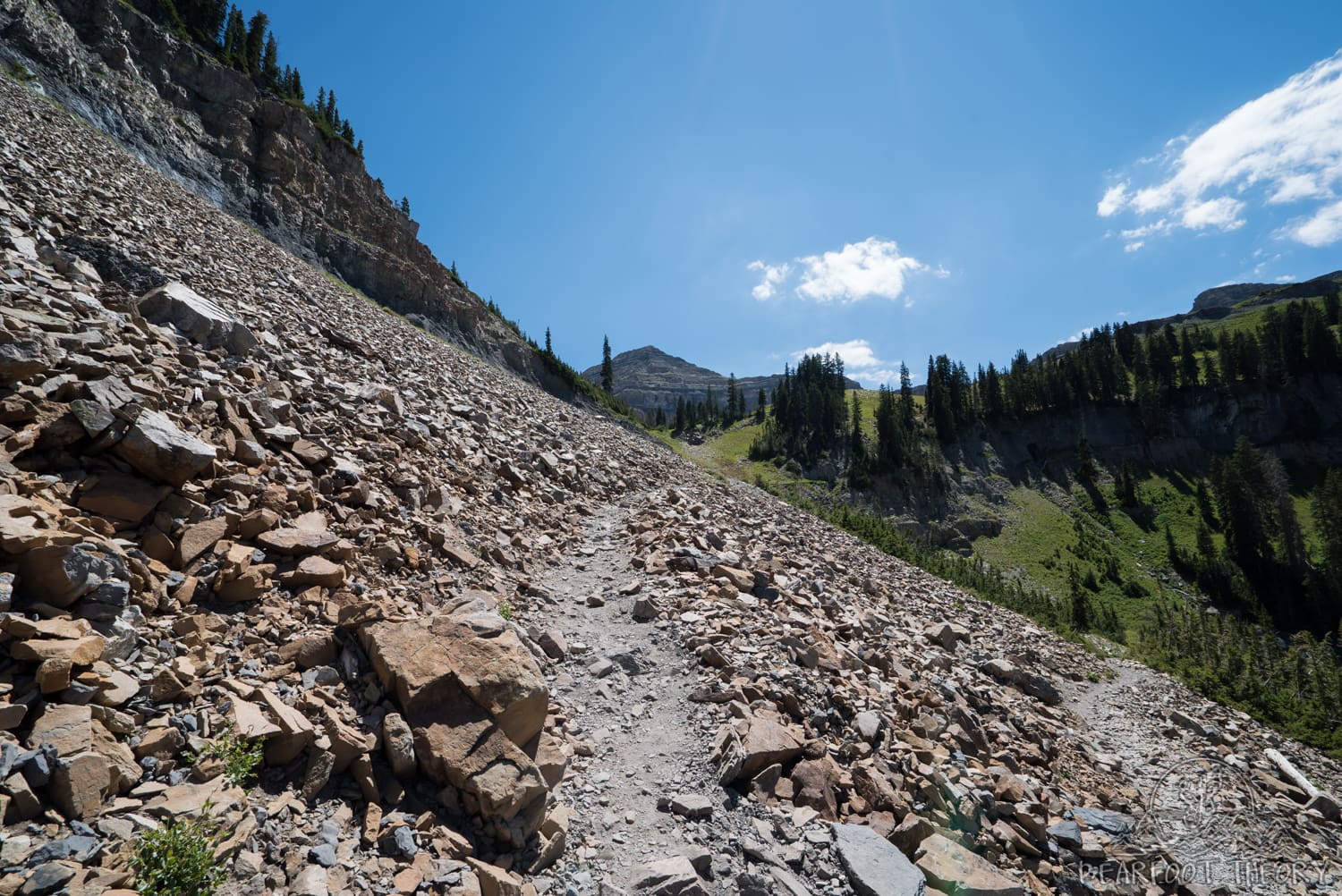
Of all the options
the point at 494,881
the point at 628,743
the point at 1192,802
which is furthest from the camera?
the point at 1192,802

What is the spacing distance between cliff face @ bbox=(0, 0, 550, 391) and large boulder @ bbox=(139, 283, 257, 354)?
3563cm

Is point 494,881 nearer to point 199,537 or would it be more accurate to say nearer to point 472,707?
point 472,707

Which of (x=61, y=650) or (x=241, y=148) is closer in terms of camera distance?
(x=61, y=650)

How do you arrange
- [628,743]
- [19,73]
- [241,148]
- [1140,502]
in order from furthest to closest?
1. [1140,502]
2. [241,148]
3. [19,73]
4. [628,743]

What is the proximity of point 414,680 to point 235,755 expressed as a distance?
171 centimetres

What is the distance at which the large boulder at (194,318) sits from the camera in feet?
34.9

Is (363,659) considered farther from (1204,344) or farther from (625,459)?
(1204,344)

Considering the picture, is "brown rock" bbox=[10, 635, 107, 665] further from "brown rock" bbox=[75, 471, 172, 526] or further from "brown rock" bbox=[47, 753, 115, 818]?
"brown rock" bbox=[75, 471, 172, 526]

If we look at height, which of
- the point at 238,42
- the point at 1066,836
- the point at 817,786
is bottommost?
the point at 1066,836

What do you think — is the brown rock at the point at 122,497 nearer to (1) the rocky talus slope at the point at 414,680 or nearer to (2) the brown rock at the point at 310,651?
(1) the rocky talus slope at the point at 414,680

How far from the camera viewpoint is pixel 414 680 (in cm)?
609

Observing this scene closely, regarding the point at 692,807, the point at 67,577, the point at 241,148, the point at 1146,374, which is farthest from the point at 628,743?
the point at 1146,374

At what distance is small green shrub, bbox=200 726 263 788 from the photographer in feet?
14.8

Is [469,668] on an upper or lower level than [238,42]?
lower
